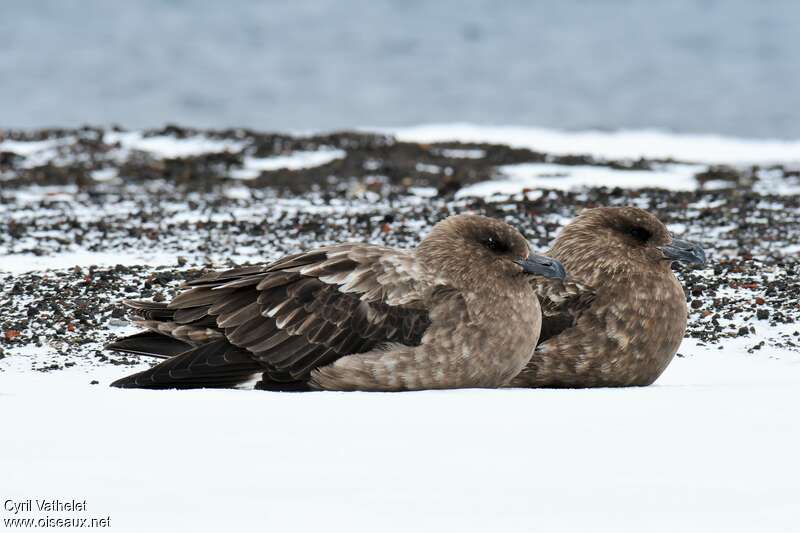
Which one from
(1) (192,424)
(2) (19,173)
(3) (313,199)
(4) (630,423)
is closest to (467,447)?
(4) (630,423)

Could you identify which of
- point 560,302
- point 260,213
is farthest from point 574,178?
point 560,302

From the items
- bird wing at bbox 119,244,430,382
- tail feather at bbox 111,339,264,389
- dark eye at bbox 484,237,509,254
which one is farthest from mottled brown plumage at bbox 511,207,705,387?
tail feather at bbox 111,339,264,389

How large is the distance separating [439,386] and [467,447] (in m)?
1.09

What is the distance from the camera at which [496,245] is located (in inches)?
196

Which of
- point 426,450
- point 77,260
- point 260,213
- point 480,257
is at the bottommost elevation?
point 77,260

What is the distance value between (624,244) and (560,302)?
1.41 ft

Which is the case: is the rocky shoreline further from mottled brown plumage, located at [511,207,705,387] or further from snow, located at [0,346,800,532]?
snow, located at [0,346,800,532]

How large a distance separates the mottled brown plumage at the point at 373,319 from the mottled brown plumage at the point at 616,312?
315 mm

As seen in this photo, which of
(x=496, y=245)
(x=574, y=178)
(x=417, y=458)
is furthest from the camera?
(x=574, y=178)

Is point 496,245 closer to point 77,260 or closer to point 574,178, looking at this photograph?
point 77,260

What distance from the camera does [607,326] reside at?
5.12 m

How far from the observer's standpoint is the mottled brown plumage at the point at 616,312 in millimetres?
5090

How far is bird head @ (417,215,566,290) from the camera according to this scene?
4.88 metres

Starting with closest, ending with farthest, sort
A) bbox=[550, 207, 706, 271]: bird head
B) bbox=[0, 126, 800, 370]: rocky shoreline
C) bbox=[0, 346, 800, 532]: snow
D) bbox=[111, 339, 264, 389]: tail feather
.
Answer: bbox=[0, 346, 800, 532]: snow, bbox=[111, 339, 264, 389]: tail feather, bbox=[550, 207, 706, 271]: bird head, bbox=[0, 126, 800, 370]: rocky shoreline
